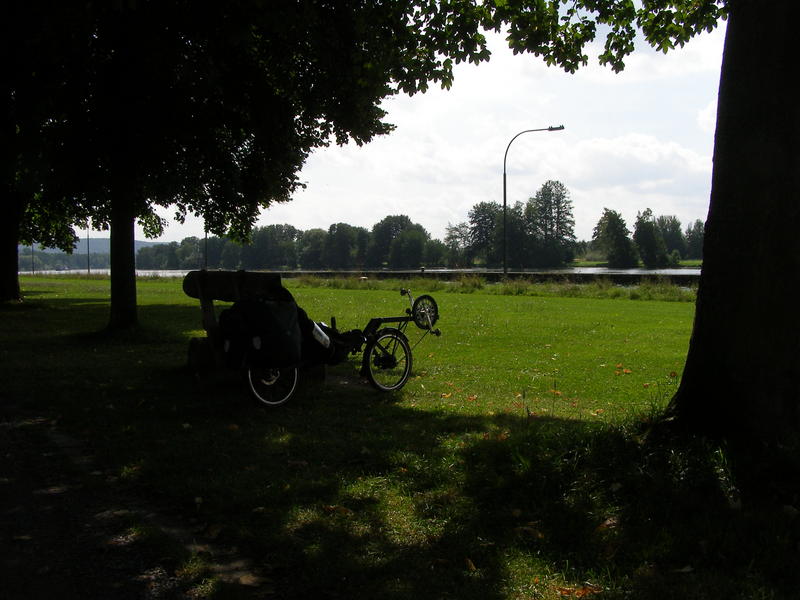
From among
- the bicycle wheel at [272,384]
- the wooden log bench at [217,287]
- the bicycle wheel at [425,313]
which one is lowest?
the bicycle wheel at [272,384]

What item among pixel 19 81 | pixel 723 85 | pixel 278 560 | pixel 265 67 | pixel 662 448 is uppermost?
pixel 265 67

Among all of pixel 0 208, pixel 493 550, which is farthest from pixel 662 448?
pixel 0 208

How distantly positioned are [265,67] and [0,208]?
41.1ft

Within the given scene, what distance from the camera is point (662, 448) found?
169 inches

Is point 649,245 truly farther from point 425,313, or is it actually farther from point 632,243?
point 425,313

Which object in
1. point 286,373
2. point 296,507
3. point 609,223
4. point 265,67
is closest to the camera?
point 296,507

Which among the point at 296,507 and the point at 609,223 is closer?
the point at 296,507

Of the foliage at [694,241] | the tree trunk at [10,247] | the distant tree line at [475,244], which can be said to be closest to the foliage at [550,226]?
the distant tree line at [475,244]

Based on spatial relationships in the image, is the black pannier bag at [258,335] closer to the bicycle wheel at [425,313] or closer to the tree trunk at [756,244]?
the tree trunk at [756,244]

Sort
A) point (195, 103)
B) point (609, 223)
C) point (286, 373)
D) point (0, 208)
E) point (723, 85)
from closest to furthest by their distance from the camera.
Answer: point (723, 85), point (286, 373), point (195, 103), point (0, 208), point (609, 223)

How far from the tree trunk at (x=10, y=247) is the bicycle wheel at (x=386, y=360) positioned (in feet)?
57.7

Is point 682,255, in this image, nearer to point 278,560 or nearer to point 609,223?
point 609,223

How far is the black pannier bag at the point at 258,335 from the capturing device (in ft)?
20.5

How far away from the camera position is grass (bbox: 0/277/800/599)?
3281 millimetres
